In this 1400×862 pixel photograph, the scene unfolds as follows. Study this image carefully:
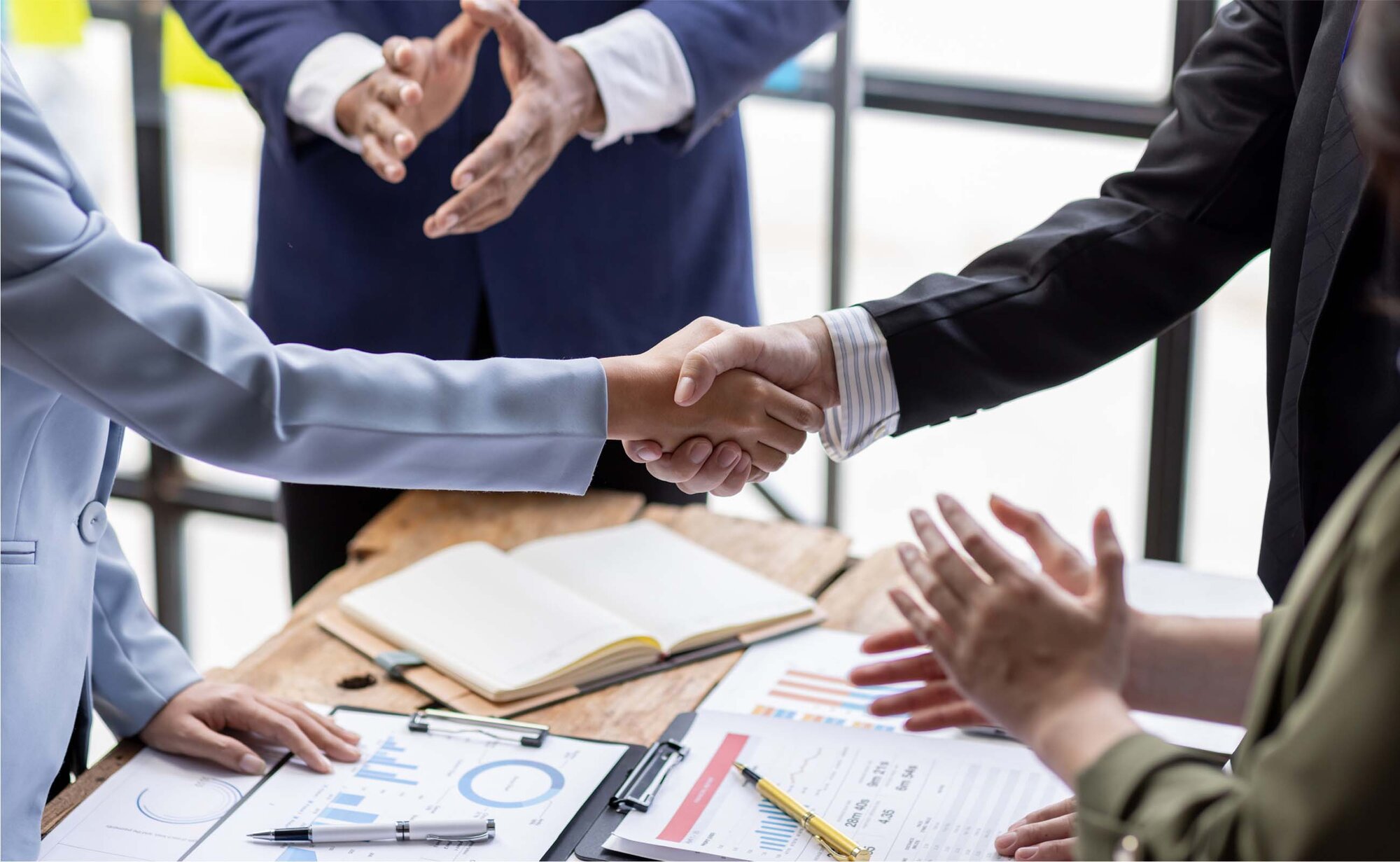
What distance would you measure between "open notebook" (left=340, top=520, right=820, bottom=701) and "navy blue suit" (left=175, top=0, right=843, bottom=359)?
363 mm

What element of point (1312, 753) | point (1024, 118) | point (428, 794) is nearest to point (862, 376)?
point (428, 794)

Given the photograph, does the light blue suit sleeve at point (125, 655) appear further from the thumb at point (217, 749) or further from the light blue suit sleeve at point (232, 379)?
the light blue suit sleeve at point (232, 379)

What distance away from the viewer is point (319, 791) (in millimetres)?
1274

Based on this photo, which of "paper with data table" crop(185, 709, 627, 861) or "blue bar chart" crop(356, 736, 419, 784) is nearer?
"paper with data table" crop(185, 709, 627, 861)

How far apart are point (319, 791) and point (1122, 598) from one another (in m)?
0.73

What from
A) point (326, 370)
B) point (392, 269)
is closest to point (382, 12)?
point (392, 269)

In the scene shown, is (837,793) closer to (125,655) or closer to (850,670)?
(850,670)

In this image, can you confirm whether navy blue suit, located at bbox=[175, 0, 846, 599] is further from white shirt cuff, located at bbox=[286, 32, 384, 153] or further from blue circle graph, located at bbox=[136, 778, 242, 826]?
blue circle graph, located at bbox=[136, 778, 242, 826]

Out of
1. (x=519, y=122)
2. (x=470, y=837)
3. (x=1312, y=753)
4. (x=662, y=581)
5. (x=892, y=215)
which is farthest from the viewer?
(x=892, y=215)

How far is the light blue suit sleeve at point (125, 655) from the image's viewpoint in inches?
53.7

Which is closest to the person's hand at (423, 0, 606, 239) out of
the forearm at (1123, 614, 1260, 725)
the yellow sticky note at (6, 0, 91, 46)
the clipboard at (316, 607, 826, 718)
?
the clipboard at (316, 607, 826, 718)

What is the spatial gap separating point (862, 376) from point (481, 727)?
54cm

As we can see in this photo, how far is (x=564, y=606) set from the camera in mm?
1589

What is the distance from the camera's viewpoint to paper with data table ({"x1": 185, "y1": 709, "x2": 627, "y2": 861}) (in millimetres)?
1184
